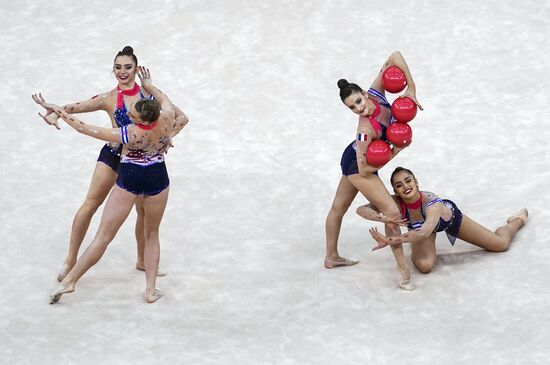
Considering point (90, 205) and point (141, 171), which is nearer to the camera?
point (141, 171)

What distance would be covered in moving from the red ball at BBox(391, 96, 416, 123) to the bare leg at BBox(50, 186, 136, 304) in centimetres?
179

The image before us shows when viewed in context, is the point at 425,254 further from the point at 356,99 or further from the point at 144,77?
the point at 144,77

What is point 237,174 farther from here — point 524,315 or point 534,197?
point 524,315

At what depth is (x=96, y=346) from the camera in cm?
707

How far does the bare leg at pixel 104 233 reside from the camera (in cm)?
739

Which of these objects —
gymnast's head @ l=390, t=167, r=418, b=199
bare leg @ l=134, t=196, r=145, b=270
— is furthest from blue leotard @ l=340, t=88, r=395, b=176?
bare leg @ l=134, t=196, r=145, b=270

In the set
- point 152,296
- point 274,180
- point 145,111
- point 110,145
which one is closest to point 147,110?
point 145,111

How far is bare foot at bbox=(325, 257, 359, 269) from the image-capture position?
318 inches

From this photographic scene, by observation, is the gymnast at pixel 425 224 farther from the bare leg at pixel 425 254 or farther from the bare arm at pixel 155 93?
the bare arm at pixel 155 93

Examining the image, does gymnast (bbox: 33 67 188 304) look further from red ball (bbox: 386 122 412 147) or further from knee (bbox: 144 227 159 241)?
red ball (bbox: 386 122 412 147)

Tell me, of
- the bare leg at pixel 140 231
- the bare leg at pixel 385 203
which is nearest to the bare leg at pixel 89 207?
the bare leg at pixel 140 231

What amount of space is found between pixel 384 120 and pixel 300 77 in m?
3.01

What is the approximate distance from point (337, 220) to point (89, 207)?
170 centimetres

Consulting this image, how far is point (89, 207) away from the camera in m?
7.82
